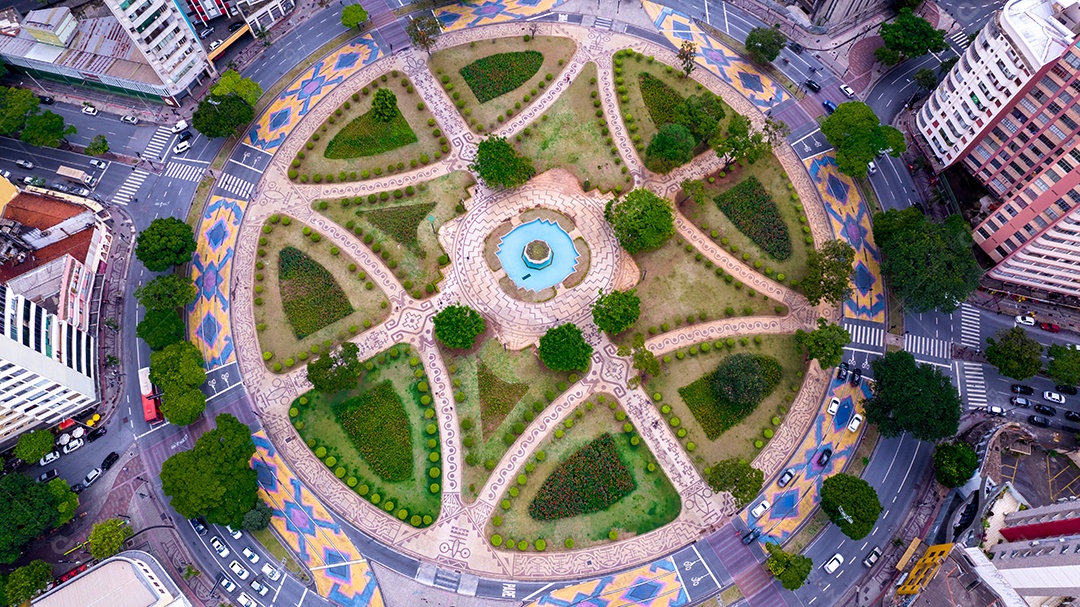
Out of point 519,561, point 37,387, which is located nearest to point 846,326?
point 519,561

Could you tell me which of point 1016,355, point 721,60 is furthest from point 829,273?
point 721,60

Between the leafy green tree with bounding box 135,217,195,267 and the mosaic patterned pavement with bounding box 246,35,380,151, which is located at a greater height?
the mosaic patterned pavement with bounding box 246,35,380,151

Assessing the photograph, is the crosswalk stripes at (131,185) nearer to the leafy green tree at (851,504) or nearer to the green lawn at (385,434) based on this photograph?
the green lawn at (385,434)

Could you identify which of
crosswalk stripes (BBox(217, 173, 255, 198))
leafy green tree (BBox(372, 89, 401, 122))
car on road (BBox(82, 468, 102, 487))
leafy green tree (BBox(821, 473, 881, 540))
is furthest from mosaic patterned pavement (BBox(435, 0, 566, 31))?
leafy green tree (BBox(821, 473, 881, 540))

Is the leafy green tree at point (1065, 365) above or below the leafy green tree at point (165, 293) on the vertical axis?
below

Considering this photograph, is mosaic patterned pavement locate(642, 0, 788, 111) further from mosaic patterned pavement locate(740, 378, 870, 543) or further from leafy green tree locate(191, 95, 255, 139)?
leafy green tree locate(191, 95, 255, 139)

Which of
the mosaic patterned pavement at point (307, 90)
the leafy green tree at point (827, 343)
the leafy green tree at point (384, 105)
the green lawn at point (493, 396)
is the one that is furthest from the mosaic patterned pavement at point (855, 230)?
the mosaic patterned pavement at point (307, 90)
